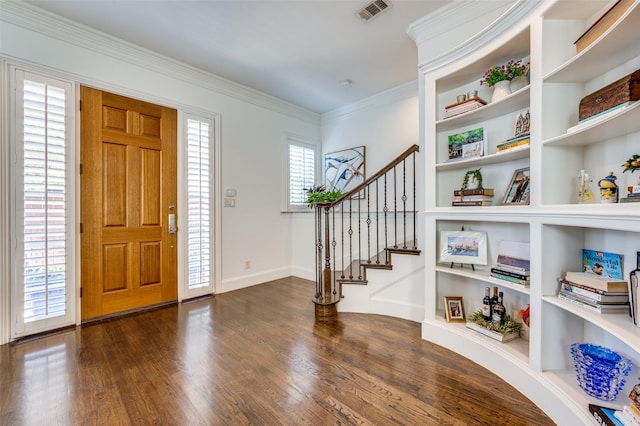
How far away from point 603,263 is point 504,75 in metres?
1.36

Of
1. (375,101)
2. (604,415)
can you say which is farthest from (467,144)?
(375,101)

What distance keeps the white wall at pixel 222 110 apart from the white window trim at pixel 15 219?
0.13 ft

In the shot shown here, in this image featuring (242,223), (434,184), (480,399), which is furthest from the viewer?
(242,223)

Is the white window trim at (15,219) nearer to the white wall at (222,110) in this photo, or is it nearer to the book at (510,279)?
the white wall at (222,110)

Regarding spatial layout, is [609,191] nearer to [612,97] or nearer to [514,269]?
[612,97]

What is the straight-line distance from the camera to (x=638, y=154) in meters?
1.34

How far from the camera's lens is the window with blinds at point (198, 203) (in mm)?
3389

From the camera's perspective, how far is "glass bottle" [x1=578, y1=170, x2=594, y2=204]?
151cm

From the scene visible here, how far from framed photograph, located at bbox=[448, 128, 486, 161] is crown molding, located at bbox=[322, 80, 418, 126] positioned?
1.70m

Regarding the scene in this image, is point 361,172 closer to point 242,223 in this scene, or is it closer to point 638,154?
point 242,223

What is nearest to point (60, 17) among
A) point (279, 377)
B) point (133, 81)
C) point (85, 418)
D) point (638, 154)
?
point (133, 81)

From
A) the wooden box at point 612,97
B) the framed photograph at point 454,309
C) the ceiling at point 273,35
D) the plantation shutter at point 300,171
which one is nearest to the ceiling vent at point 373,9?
the ceiling at point 273,35

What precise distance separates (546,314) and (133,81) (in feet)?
13.4

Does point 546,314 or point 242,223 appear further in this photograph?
point 242,223
